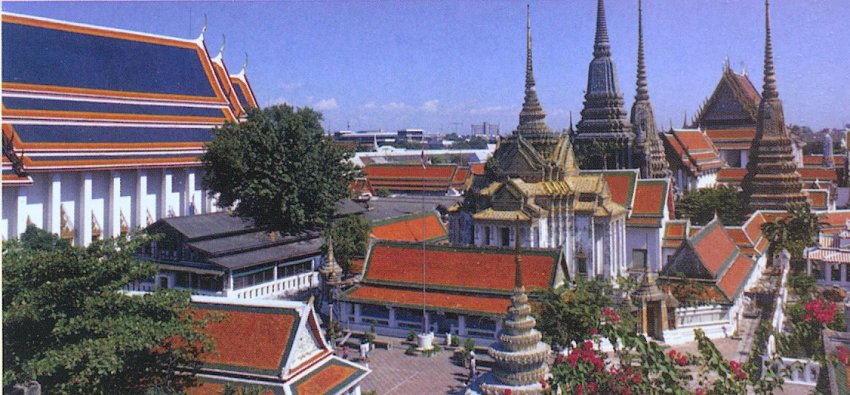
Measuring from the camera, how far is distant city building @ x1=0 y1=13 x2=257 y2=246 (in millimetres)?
27859

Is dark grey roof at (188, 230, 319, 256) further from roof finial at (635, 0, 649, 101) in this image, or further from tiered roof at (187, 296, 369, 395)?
roof finial at (635, 0, 649, 101)

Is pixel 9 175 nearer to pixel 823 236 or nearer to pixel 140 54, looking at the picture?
pixel 140 54

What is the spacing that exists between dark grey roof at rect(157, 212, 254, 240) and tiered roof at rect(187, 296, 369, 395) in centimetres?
1217

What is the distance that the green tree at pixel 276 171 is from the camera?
30.7 meters

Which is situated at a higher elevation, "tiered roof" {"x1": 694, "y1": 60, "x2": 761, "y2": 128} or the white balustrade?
"tiered roof" {"x1": 694, "y1": 60, "x2": 761, "y2": 128}

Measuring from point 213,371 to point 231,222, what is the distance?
Result: 16126 mm

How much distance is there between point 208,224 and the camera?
2861 centimetres

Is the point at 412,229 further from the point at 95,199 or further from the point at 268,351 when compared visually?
the point at 268,351

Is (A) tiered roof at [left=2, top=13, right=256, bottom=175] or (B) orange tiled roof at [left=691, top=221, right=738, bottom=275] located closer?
(B) orange tiled roof at [left=691, top=221, right=738, bottom=275]

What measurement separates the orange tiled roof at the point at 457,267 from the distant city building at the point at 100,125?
9.45m

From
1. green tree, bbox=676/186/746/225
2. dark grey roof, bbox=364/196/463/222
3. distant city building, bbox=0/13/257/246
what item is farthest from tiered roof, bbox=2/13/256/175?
green tree, bbox=676/186/746/225

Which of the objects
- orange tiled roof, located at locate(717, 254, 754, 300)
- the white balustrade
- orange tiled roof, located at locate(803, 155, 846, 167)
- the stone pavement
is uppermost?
orange tiled roof, located at locate(803, 155, 846, 167)

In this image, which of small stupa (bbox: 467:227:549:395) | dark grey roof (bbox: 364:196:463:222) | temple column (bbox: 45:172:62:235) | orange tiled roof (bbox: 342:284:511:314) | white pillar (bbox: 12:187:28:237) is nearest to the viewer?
small stupa (bbox: 467:227:549:395)

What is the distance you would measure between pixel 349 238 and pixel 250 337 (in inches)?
584
